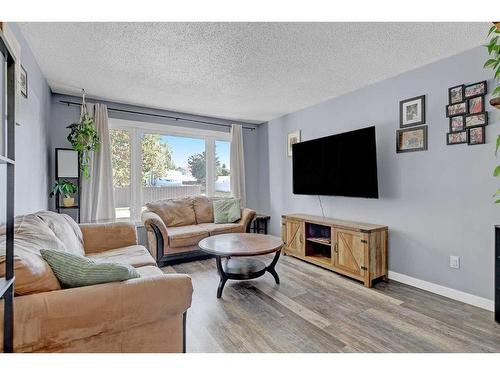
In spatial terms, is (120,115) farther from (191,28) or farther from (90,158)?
(191,28)

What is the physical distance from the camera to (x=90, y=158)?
3691 mm

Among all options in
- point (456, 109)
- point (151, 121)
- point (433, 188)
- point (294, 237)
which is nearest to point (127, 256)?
point (294, 237)

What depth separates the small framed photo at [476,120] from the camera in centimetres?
232

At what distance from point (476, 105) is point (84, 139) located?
429cm

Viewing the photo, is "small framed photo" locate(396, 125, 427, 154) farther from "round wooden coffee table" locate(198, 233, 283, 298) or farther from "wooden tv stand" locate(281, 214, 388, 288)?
"round wooden coffee table" locate(198, 233, 283, 298)

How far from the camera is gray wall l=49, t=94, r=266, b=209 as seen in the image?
3594mm

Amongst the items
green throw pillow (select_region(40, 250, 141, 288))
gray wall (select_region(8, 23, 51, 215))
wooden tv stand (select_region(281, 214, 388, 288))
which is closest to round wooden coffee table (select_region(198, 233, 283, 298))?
wooden tv stand (select_region(281, 214, 388, 288))

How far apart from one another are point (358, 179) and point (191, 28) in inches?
94.4

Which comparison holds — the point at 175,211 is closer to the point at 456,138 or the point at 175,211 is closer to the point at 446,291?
the point at 446,291

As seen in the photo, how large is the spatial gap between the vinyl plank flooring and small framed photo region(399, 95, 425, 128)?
70.8 inches

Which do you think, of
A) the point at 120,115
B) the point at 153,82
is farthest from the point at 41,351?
the point at 120,115


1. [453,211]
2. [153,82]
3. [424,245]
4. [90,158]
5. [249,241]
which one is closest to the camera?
[453,211]

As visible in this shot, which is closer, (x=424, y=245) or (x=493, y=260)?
(x=493, y=260)

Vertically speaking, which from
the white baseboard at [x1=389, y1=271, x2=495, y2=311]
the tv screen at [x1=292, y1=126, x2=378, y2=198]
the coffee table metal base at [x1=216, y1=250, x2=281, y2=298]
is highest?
the tv screen at [x1=292, y1=126, x2=378, y2=198]
